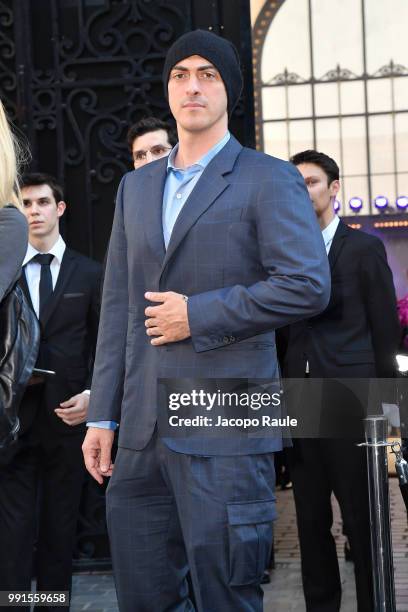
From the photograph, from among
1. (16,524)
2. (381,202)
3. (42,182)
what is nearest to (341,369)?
(16,524)

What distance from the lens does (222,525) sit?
8.41ft

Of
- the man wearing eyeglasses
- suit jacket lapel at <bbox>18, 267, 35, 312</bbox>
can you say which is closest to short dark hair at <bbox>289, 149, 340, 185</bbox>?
the man wearing eyeglasses

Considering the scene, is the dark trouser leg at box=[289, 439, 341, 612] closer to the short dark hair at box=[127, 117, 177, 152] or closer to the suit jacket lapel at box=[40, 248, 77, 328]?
the suit jacket lapel at box=[40, 248, 77, 328]

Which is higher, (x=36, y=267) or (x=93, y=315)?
(x=36, y=267)

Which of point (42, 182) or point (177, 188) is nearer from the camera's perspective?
point (177, 188)

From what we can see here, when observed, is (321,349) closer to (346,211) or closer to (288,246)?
(288,246)

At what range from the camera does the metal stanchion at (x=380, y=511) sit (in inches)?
121

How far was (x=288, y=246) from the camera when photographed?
265 centimetres

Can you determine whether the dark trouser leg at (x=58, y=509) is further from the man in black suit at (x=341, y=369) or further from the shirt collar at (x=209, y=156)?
the shirt collar at (x=209, y=156)

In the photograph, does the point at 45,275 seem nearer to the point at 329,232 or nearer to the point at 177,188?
the point at 329,232

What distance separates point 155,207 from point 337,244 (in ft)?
6.19

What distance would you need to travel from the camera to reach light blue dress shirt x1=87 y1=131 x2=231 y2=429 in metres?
2.79

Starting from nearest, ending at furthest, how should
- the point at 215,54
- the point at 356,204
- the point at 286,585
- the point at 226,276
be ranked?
1. the point at 226,276
2. the point at 215,54
3. the point at 286,585
4. the point at 356,204

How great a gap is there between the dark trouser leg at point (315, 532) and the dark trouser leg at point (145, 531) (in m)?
1.93
